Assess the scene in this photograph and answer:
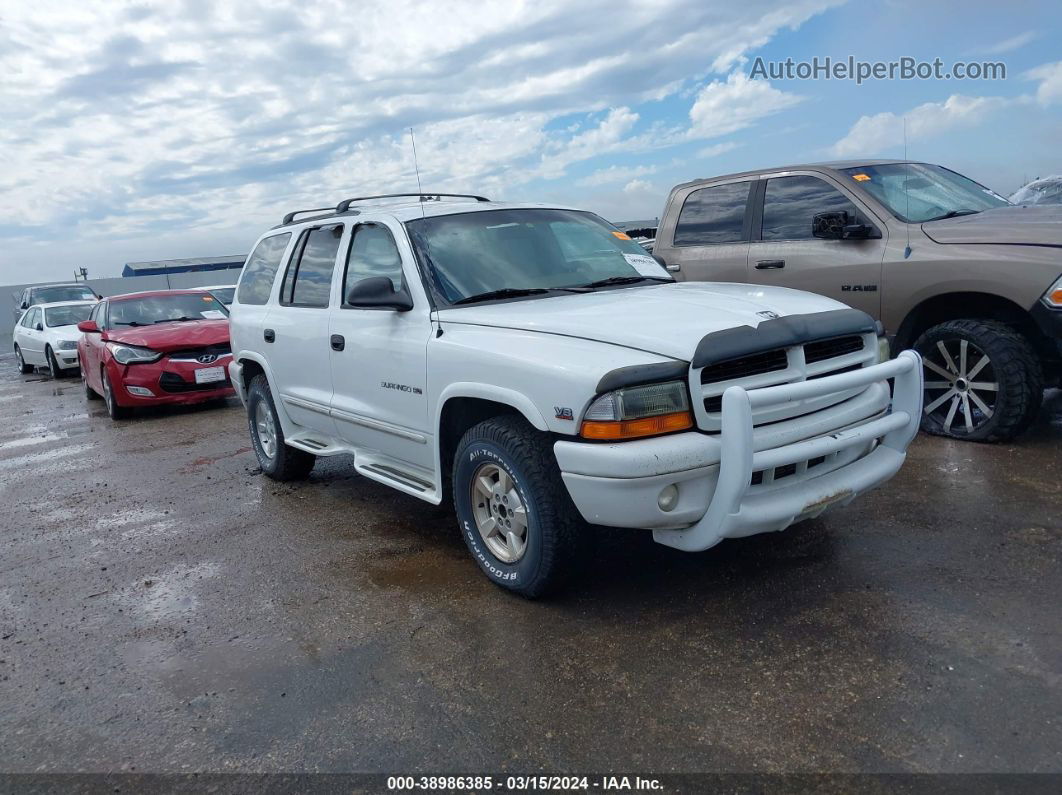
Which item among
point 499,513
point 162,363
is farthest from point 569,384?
point 162,363

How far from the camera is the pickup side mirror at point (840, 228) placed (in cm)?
586

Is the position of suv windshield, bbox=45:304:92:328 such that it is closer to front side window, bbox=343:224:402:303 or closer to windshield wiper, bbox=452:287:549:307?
front side window, bbox=343:224:402:303

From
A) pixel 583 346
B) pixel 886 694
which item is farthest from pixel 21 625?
pixel 886 694

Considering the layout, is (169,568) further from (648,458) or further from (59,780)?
(648,458)

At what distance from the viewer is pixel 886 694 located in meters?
2.80

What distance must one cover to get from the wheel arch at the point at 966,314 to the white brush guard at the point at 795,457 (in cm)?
213

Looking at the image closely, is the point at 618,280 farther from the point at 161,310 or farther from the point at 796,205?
the point at 161,310

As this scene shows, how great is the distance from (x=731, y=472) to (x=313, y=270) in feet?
10.6

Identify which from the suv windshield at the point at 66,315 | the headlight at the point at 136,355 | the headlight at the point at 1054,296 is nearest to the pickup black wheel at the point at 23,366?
the suv windshield at the point at 66,315

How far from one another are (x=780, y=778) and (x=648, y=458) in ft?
3.64

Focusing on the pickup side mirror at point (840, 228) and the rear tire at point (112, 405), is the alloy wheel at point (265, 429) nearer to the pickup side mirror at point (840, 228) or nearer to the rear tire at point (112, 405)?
the pickup side mirror at point (840, 228)

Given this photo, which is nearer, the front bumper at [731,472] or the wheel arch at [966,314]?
the front bumper at [731,472]

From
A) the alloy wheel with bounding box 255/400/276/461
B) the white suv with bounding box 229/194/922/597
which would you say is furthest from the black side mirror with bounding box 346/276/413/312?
the alloy wheel with bounding box 255/400/276/461

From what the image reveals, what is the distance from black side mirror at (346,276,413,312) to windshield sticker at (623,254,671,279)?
1348 millimetres
